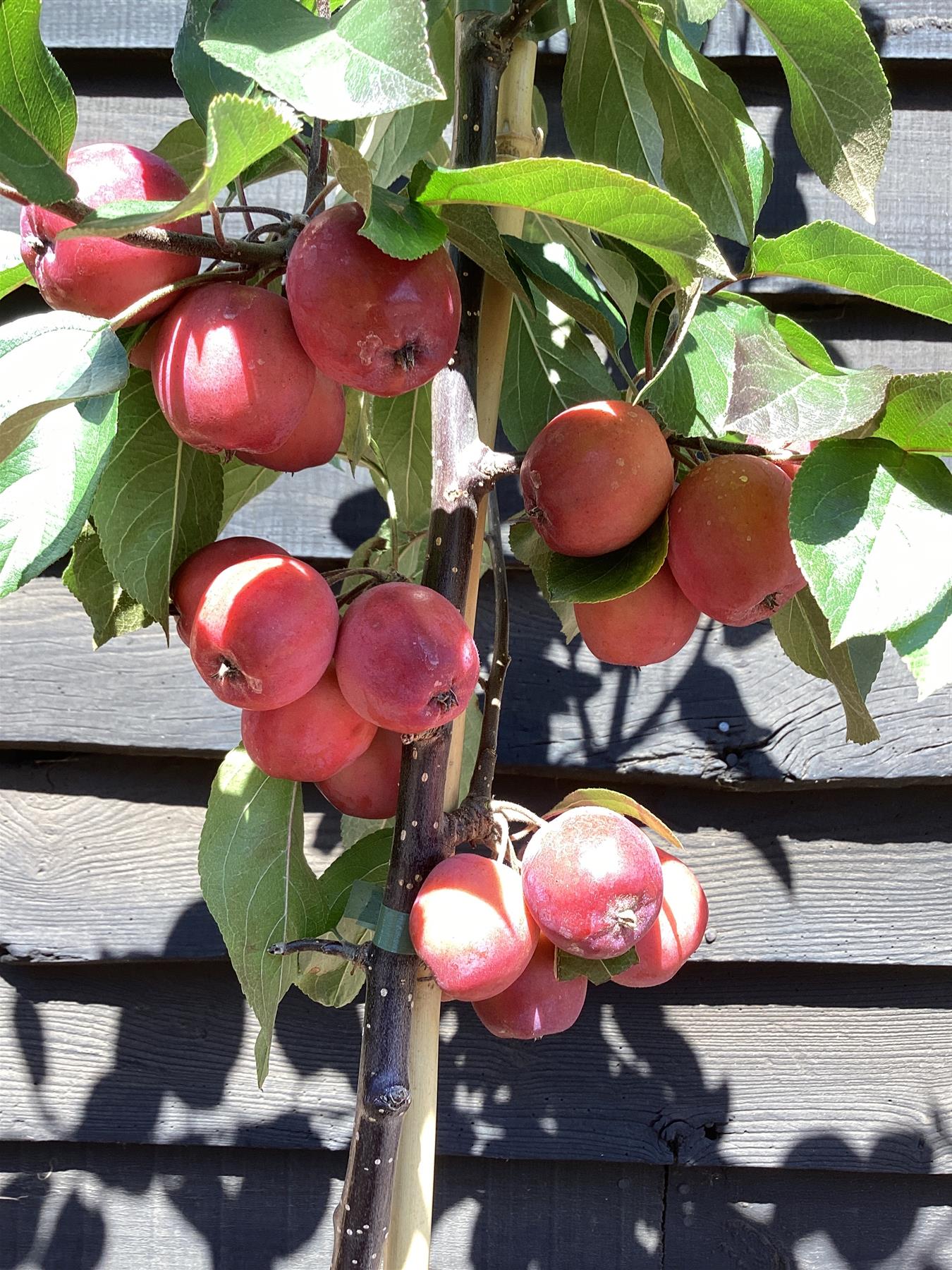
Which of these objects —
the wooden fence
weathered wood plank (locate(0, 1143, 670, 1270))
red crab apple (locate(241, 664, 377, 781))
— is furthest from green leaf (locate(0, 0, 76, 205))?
weathered wood plank (locate(0, 1143, 670, 1270))

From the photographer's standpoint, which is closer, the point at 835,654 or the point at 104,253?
the point at 104,253

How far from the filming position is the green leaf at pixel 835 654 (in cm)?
46

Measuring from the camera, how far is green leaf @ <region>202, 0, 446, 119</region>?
0.26 meters

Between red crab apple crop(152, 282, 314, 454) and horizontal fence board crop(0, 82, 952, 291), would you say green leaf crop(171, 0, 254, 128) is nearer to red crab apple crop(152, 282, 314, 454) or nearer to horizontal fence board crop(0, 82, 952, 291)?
red crab apple crop(152, 282, 314, 454)

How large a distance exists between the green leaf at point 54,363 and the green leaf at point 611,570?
0.63 feet

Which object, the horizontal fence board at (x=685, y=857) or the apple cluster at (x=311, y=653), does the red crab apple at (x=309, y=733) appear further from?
the horizontal fence board at (x=685, y=857)

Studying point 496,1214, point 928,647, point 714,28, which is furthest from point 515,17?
point 496,1214

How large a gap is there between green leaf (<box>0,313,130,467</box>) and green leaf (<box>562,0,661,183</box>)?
342mm

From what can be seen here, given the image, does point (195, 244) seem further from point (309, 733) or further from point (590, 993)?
point (590, 993)

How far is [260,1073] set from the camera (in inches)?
18.9

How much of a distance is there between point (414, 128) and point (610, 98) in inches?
4.8

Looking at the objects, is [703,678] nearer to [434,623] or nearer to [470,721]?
[470,721]

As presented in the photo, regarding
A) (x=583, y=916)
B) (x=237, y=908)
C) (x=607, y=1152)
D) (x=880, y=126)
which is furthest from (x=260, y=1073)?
(x=607, y=1152)

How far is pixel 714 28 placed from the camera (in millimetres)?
885
